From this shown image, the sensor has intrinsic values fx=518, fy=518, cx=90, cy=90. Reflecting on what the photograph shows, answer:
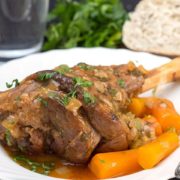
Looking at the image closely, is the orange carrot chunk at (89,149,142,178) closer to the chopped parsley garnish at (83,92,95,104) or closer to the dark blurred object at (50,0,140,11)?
the chopped parsley garnish at (83,92,95,104)

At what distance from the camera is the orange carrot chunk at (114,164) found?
265 centimetres

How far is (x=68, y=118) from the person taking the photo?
262 cm

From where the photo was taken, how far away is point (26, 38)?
189 inches

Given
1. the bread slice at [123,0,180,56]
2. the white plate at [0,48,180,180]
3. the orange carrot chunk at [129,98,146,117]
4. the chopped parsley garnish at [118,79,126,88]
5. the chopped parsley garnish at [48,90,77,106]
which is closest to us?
the chopped parsley garnish at [48,90,77,106]

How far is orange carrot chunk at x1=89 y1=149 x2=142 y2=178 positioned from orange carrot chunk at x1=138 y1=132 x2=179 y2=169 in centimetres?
6

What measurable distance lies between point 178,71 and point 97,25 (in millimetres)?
1559

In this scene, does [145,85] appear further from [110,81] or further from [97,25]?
[97,25]

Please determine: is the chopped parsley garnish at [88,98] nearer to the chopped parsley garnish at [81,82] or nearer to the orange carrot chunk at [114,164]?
the chopped parsley garnish at [81,82]

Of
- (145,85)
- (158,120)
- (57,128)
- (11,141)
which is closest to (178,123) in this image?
(158,120)

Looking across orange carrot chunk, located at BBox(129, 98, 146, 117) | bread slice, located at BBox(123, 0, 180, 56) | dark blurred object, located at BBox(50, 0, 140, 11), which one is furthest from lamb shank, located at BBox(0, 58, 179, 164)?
dark blurred object, located at BBox(50, 0, 140, 11)

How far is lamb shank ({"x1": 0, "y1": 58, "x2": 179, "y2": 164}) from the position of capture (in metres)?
2.64

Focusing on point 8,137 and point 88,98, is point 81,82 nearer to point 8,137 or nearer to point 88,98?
point 88,98

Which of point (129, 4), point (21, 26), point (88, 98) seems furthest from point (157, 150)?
point (129, 4)

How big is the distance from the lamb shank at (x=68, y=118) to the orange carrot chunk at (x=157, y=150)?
10 cm
